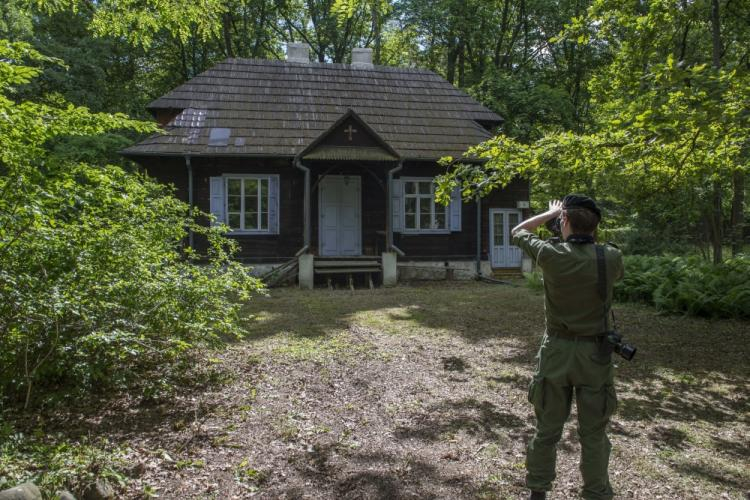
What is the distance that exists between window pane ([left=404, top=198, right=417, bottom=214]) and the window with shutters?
13.1ft

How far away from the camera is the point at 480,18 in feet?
82.2

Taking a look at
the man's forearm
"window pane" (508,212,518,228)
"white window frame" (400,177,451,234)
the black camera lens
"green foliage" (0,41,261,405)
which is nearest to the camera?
the black camera lens

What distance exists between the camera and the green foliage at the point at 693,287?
9445 millimetres

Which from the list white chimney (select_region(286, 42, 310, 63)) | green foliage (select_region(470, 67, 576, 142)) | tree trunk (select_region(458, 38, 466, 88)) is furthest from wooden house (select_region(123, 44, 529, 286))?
tree trunk (select_region(458, 38, 466, 88))

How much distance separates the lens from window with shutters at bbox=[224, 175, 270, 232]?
50.0ft

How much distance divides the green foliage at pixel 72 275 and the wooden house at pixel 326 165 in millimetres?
8785

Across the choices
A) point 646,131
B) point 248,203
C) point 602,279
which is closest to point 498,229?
point 248,203

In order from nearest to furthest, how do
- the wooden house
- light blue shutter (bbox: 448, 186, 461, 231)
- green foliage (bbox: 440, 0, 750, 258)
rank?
green foliage (bbox: 440, 0, 750, 258) < the wooden house < light blue shutter (bbox: 448, 186, 461, 231)

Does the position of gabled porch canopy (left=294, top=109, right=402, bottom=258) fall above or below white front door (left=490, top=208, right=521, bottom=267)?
above

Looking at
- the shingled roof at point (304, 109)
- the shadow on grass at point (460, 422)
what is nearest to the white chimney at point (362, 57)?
the shingled roof at point (304, 109)

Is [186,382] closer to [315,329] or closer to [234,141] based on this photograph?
[315,329]

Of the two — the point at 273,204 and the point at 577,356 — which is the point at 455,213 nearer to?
the point at 273,204

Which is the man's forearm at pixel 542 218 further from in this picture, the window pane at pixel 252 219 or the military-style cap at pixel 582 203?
the window pane at pixel 252 219

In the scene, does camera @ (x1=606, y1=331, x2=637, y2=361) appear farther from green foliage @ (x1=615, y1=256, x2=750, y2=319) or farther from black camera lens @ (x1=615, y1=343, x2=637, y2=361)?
green foliage @ (x1=615, y1=256, x2=750, y2=319)
